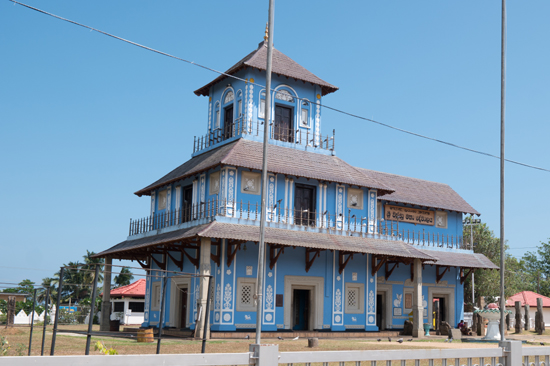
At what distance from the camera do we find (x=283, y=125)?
28.6 meters

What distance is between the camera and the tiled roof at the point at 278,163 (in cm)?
2475

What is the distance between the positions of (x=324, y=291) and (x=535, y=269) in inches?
2360

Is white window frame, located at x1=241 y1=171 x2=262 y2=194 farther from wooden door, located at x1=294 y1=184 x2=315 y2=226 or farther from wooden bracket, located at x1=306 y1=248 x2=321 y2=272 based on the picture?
wooden bracket, located at x1=306 y1=248 x2=321 y2=272

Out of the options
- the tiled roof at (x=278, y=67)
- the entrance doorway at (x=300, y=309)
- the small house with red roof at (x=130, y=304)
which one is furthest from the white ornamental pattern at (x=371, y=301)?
the small house with red roof at (x=130, y=304)

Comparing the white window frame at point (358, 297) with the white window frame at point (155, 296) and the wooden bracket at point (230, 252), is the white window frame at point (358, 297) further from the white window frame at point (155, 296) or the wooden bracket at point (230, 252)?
the white window frame at point (155, 296)

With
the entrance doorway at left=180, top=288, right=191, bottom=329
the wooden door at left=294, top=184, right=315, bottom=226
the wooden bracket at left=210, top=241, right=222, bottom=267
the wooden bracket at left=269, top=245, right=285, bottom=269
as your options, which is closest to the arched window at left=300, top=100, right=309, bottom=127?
the wooden door at left=294, top=184, right=315, bottom=226

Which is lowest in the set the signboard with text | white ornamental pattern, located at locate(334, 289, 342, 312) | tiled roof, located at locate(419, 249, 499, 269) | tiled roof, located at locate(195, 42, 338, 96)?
white ornamental pattern, located at locate(334, 289, 342, 312)

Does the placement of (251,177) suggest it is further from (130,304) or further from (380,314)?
(130,304)

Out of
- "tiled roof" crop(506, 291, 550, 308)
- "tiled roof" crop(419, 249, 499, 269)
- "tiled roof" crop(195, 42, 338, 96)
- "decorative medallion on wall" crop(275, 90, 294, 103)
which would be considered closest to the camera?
"tiled roof" crop(195, 42, 338, 96)

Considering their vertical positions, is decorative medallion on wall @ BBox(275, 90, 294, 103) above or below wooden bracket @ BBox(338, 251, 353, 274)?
above

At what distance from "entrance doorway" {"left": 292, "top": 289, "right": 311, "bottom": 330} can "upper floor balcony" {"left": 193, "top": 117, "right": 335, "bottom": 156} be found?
671 cm

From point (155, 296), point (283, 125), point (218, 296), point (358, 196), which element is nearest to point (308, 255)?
point (218, 296)

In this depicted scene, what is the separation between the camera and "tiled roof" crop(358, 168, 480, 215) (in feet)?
110

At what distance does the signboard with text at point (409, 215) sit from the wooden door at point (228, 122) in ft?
32.4
